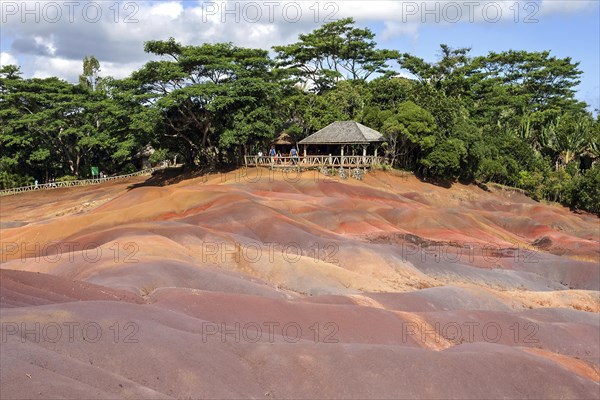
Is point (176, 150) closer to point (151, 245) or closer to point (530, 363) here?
point (151, 245)

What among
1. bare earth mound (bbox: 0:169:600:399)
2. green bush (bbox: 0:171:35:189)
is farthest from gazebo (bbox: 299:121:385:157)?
green bush (bbox: 0:171:35:189)

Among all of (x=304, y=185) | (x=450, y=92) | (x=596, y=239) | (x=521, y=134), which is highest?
(x=450, y=92)

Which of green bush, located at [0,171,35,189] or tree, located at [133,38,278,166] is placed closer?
tree, located at [133,38,278,166]

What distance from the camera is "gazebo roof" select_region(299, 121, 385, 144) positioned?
183 ft

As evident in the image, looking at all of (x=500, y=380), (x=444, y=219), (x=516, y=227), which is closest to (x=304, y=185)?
(x=444, y=219)

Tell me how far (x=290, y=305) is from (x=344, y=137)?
130ft

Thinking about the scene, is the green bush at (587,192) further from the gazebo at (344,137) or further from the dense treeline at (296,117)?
the gazebo at (344,137)

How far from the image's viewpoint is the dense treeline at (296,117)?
178 ft

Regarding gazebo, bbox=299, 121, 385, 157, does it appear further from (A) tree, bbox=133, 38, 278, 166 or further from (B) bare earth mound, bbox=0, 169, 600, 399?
(B) bare earth mound, bbox=0, 169, 600, 399

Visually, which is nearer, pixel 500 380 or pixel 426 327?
pixel 500 380

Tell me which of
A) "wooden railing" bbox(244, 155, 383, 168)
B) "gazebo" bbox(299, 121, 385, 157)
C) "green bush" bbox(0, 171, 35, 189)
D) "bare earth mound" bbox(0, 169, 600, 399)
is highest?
"gazebo" bbox(299, 121, 385, 157)

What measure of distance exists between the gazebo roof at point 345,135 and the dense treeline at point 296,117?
2.04m

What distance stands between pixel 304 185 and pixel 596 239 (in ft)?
77.5

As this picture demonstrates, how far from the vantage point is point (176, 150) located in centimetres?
6134
